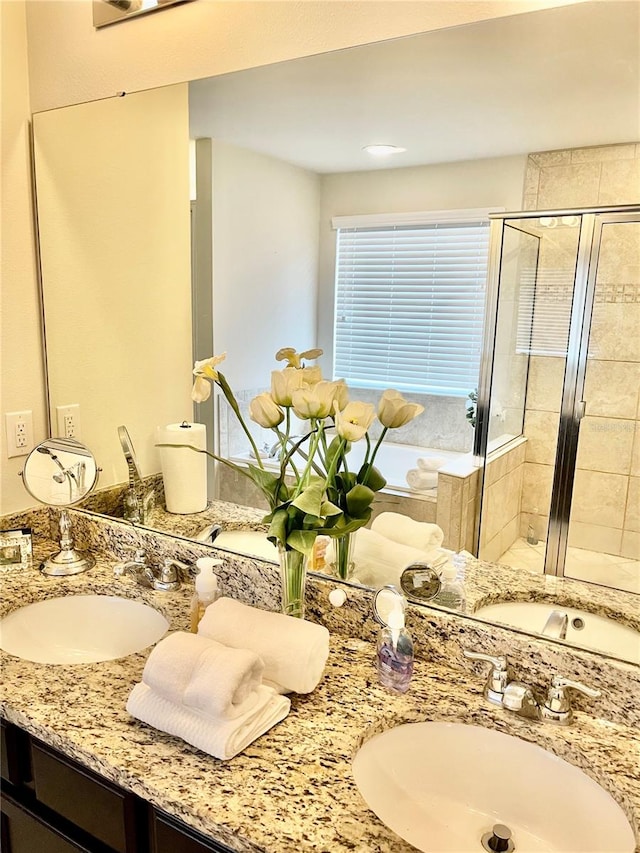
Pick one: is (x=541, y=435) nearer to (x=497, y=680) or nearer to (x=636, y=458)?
(x=636, y=458)

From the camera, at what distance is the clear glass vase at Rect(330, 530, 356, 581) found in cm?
126

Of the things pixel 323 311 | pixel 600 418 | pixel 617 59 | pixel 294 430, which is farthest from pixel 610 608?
pixel 617 59

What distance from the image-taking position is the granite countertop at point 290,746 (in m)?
0.79

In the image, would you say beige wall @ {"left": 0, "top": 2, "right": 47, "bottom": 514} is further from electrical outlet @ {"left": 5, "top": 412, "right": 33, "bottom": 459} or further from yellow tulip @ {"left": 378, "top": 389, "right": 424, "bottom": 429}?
yellow tulip @ {"left": 378, "top": 389, "right": 424, "bottom": 429}

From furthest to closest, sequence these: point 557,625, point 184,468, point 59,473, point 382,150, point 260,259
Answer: point 59,473
point 184,468
point 260,259
point 382,150
point 557,625

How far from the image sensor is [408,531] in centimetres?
121

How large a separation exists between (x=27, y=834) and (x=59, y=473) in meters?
0.83

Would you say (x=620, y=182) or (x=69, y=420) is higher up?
(x=620, y=182)

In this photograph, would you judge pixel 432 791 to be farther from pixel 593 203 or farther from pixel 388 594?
pixel 593 203

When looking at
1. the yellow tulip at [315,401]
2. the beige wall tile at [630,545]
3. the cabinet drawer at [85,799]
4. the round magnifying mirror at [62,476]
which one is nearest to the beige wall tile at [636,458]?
the beige wall tile at [630,545]

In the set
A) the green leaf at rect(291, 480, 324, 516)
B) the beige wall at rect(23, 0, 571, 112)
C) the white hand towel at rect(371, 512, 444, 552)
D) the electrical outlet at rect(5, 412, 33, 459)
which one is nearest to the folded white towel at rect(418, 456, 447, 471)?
the white hand towel at rect(371, 512, 444, 552)

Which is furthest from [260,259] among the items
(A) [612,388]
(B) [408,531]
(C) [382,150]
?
(A) [612,388]

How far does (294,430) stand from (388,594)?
1.20 feet

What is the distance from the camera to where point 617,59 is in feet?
3.14
